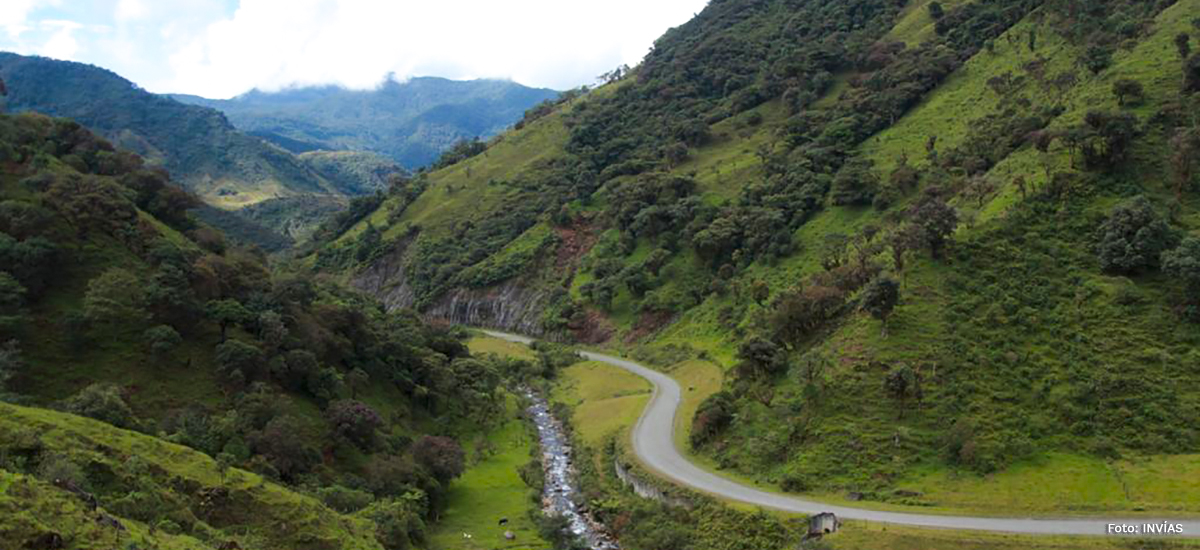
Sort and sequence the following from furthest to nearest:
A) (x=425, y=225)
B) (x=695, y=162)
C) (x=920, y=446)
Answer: (x=425, y=225) < (x=695, y=162) < (x=920, y=446)

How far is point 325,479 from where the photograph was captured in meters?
44.5

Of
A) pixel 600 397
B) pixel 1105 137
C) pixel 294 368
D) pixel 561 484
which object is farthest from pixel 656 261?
pixel 294 368

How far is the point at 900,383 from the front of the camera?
4591cm

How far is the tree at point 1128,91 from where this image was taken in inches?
2527

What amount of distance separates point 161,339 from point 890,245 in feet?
174

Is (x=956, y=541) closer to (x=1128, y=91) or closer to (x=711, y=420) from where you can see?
(x=711, y=420)

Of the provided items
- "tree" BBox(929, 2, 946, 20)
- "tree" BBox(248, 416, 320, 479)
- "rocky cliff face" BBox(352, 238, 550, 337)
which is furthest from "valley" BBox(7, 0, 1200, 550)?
"tree" BBox(929, 2, 946, 20)

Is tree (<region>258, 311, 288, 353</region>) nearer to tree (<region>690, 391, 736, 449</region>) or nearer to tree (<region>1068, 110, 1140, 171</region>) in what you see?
tree (<region>690, 391, 736, 449</region>)

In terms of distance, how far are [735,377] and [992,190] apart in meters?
28.0

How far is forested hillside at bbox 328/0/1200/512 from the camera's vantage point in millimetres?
44469

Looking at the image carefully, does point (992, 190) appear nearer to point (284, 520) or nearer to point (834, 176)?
point (834, 176)

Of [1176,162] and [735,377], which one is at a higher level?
[1176,162]

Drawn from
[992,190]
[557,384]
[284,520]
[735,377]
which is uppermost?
[992,190]

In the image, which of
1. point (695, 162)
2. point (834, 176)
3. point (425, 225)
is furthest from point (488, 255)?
point (834, 176)
